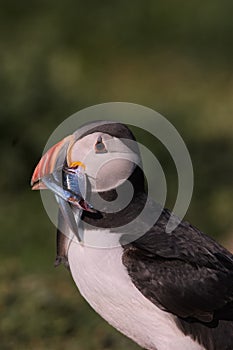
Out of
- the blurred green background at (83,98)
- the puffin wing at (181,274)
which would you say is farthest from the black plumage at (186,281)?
the blurred green background at (83,98)

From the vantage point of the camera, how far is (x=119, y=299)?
607 cm

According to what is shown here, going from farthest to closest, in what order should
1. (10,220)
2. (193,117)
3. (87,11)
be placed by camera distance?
(87,11)
(193,117)
(10,220)

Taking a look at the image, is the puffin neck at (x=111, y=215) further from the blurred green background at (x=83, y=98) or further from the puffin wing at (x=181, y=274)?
the blurred green background at (x=83, y=98)

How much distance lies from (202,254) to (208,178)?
17.7 ft

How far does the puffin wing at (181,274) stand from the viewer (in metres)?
6.07

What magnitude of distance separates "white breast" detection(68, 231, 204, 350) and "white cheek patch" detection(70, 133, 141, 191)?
1.11ft

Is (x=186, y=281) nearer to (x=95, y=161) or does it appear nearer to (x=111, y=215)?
(x=111, y=215)

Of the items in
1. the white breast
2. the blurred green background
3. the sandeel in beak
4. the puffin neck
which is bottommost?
the blurred green background

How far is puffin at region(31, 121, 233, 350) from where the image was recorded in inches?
239

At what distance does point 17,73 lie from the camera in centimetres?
1168

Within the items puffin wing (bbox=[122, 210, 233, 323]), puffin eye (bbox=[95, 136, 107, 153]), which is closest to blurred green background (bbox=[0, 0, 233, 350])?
puffin wing (bbox=[122, 210, 233, 323])

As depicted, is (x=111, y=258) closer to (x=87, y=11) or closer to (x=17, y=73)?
(x=17, y=73)

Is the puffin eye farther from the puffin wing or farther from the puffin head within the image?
the puffin wing

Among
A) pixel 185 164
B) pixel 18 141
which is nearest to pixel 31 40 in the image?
pixel 18 141
